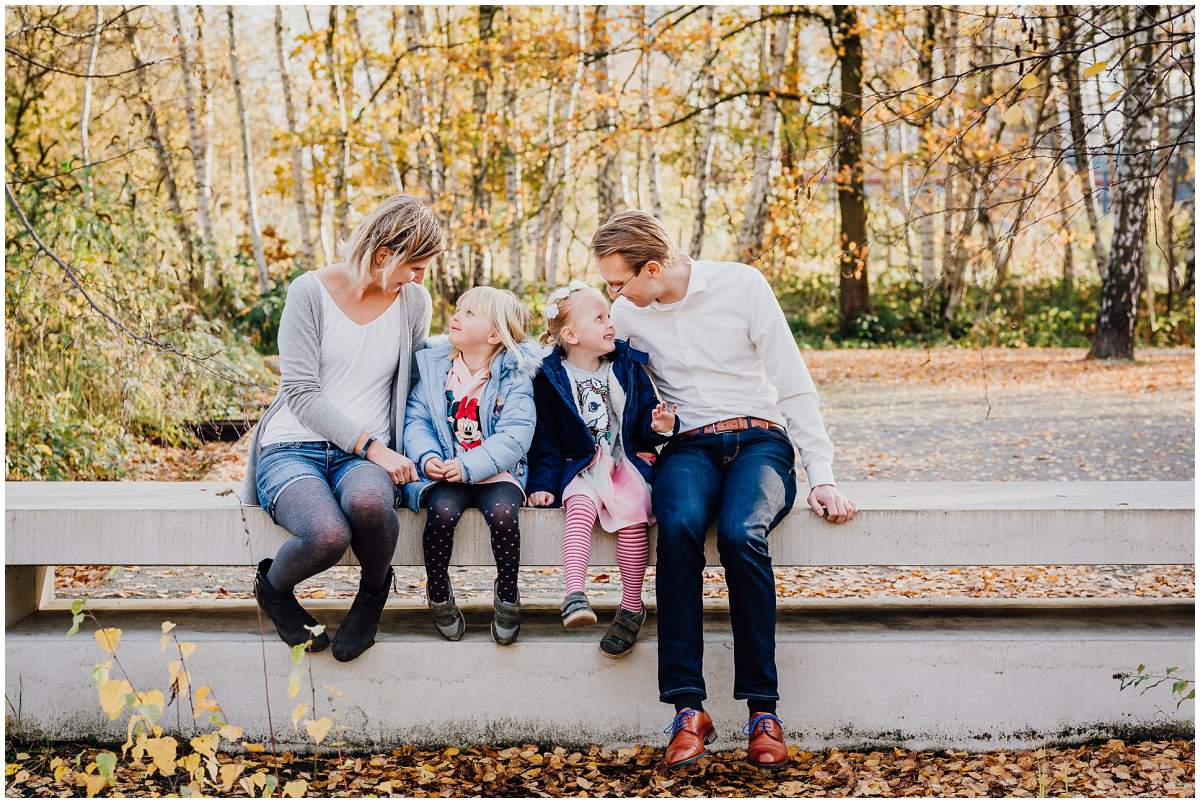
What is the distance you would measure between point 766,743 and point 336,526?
4.04ft

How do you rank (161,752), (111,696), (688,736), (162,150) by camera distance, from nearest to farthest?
(111,696), (161,752), (688,736), (162,150)

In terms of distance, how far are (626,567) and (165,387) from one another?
4.28 m

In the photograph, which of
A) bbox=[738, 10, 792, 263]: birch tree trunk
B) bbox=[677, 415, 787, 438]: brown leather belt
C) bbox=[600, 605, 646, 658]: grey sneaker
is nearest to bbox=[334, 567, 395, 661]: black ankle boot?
bbox=[600, 605, 646, 658]: grey sneaker

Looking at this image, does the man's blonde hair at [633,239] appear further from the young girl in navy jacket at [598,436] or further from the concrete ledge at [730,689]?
the concrete ledge at [730,689]

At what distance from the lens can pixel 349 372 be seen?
10.6 feet

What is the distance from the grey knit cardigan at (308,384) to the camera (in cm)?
311

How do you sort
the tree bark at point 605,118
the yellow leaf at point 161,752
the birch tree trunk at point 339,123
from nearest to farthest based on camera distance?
the yellow leaf at point 161,752, the tree bark at point 605,118, the birch tree trunk at point 339,123

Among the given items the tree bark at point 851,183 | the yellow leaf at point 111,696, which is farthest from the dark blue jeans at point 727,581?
the tree bark at point 851,183

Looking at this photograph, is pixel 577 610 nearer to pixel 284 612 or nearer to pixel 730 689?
pixel 730 689

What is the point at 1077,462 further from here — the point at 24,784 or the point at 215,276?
the point at 215,276

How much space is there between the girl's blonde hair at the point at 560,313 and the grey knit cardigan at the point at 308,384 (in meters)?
0.42

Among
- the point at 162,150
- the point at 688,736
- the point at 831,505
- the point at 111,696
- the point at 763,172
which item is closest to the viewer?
the point at 111,696

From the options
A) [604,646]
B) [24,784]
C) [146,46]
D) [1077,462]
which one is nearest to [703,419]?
[604,646]

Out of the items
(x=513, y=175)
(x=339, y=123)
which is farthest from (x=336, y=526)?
(x=339, y=123)
